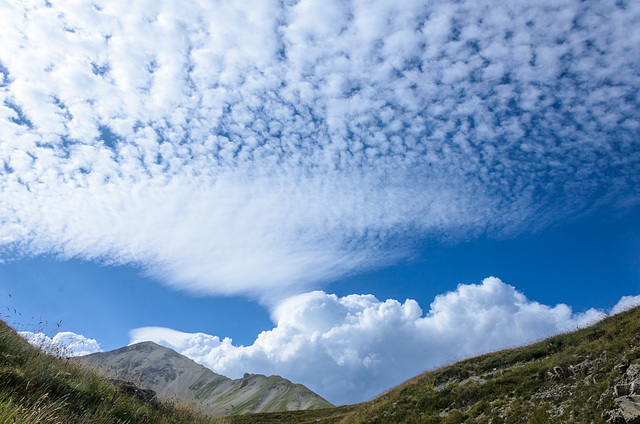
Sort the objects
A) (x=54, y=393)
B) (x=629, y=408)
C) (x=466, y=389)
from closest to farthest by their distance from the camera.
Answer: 1. (x=54, y=393)
2. (x=629, y=408)
3. (x=466, y=389)

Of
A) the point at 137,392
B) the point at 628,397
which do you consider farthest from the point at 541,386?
the point at 137,392

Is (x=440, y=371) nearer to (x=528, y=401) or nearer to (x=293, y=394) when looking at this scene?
(x=528, y=401)

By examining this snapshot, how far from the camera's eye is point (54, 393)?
6598mm

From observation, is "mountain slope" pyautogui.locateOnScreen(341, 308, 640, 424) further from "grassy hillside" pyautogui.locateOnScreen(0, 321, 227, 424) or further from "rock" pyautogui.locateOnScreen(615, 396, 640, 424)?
"grassy hillside" pyautogui.locateOnScreen(0, 321, 227, 424)

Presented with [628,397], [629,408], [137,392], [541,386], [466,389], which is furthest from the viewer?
[466,389]

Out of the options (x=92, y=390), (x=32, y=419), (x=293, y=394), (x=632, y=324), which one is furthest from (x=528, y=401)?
(x=293, y=394)

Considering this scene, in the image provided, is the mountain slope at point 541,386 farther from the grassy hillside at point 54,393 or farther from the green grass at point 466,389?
the grassy hillside at point 54,393

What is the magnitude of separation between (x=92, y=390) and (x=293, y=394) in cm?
20046

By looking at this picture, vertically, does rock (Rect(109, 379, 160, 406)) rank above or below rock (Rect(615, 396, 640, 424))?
above

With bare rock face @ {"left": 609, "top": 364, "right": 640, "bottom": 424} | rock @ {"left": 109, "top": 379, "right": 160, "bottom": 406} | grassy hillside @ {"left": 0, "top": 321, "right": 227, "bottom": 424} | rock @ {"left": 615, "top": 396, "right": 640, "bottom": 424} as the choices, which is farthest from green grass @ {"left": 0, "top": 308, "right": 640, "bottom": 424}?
rock @ {"left": 615, "top": 396, "right": 640, "bottom": 424}

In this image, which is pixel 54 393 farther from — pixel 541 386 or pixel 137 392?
pixel 541 386

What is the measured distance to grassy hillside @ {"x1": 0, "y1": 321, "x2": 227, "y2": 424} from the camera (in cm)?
515

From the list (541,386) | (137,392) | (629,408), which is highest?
(137,392)

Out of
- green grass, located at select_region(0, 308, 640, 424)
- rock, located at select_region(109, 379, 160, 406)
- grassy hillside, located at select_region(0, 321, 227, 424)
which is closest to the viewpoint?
grassy hillside, located at select_region(0, 321, 227, 424)
